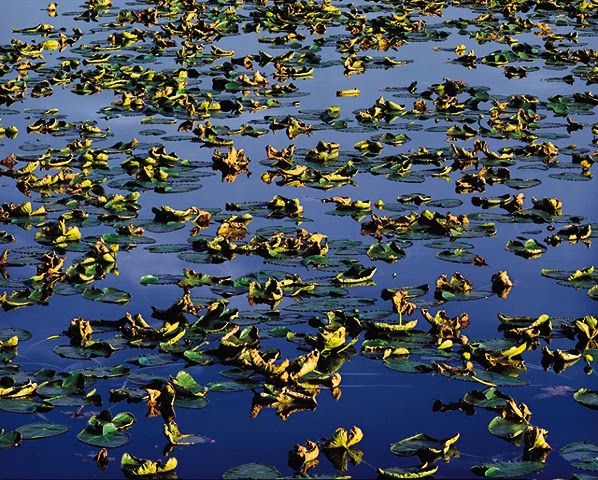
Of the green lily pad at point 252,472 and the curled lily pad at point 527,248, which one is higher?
the green lily pad at point 252,472

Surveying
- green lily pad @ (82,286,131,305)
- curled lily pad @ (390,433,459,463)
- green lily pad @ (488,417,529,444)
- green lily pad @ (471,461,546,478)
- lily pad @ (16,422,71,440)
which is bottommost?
green lily pad @ (82,286,131,305)

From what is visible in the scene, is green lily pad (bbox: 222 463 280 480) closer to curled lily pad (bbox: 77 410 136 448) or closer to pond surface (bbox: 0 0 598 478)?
pond surface (bbox: 0 0 598 478)

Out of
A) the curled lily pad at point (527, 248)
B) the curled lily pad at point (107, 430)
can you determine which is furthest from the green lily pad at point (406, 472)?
the curled lily pad at point (527, 248)

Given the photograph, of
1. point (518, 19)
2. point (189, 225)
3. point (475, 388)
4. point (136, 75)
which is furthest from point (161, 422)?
point (518, 19)

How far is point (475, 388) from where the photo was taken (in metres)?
6.49

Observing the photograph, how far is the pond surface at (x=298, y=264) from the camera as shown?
6.01 m

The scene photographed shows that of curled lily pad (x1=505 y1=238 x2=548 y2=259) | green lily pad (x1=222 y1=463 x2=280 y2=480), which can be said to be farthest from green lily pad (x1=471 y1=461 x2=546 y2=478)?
curled lily pad (x1=505 y1=238 x2=548 y2=259)

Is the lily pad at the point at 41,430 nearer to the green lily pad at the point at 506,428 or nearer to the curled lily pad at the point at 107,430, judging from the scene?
the curled lily pad at the point at 107,430

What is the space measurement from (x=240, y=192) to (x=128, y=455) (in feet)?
15.0

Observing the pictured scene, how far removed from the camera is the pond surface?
6.01 meters

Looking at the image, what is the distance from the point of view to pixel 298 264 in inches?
324

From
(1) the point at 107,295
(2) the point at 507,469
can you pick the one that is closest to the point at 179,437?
(2) the point at 507,469

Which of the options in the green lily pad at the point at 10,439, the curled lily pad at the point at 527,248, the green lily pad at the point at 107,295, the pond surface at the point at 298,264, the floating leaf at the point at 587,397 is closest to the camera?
the green lily pad at the point at 10,439

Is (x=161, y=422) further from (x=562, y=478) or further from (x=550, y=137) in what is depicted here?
(x=550, y=137)
